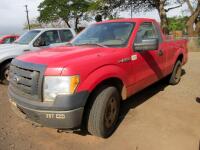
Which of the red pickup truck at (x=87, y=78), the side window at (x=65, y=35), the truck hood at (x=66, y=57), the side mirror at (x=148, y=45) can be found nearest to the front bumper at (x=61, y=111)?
the red pickup truck at (x=87, y=78)

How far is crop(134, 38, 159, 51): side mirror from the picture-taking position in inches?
182

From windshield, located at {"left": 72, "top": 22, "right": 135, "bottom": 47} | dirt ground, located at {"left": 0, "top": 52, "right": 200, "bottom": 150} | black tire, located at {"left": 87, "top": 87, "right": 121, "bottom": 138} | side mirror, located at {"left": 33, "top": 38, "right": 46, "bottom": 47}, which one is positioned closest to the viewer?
black tire, located at {"left": 87, "top": 87, "right": 121, "bottom": 138}

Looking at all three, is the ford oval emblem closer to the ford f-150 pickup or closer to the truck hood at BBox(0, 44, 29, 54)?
the ford f-150 pickup

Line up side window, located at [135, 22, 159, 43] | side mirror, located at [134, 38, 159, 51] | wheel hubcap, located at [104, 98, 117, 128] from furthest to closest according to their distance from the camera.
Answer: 1. side window, located at [135, 22, 159, 43]
2. side mirror, located at [134, 38, 159, 51]
3. wheel hubcap, located at [104, 98, 117, 128]

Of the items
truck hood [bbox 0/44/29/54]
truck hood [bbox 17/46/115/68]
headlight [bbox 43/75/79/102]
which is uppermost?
truck hood [bbox 17/46/115/68]

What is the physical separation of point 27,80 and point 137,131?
78.2 inches

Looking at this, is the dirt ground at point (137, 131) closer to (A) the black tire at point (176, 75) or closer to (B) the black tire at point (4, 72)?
(A) the black tire at point (176, 75)

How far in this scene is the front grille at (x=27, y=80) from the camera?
12.7ft

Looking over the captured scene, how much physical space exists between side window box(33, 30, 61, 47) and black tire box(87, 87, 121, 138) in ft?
17.9

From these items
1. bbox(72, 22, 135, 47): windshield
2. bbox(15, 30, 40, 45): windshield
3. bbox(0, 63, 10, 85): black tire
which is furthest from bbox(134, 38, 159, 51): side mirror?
bbox(15, 30, 40, 45): windshield

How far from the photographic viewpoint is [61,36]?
10.3 m

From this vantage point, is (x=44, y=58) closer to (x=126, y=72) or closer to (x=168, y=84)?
(x=126, y=72)

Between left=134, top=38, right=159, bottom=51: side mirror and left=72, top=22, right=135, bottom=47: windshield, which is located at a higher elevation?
left=72, top=22, right=135, bottom=47: windshield

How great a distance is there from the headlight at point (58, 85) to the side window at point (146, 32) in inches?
75.5
